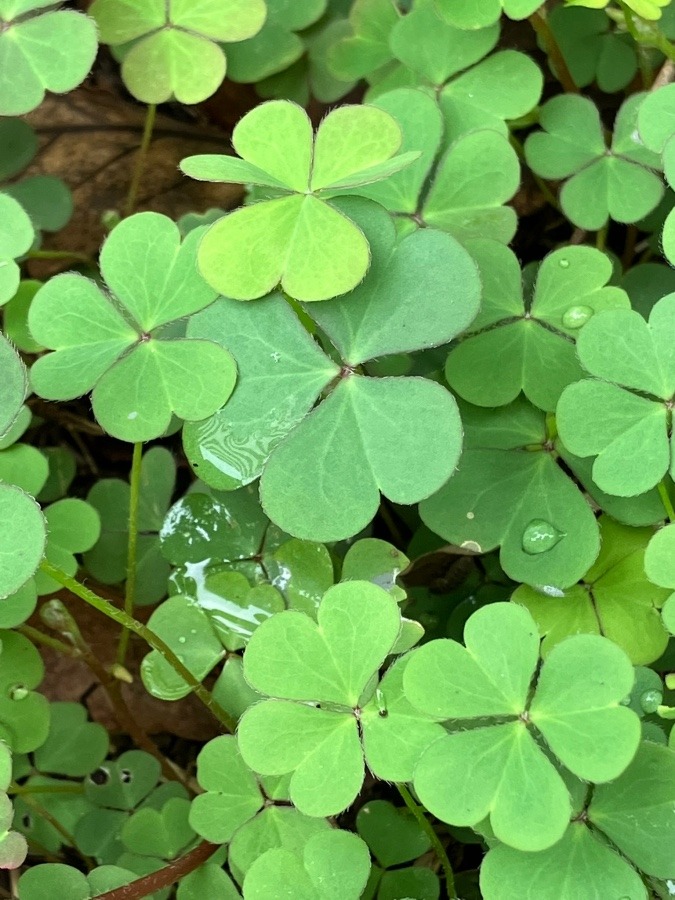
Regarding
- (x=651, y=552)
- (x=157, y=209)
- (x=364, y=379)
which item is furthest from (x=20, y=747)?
(x=157, y=209)

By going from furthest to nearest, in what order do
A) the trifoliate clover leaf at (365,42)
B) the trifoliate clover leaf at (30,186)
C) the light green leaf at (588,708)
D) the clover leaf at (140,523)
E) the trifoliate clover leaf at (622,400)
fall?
the trifoliate clover leaf at (30,186), the trifoliate clover leaf at (365,42), the clover leaf at (140,523), the trifoliate clover leaf at (622,400), the light green leaf at (588,708)

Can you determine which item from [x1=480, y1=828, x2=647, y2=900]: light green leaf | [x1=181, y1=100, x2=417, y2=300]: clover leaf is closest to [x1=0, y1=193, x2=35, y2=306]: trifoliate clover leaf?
[x1=181, y1=100, x2=417, y2=300]: clover leaf

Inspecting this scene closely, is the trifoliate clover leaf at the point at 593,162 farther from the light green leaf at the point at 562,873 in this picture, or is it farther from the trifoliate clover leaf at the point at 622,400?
the light green leaf at the point at 562,873

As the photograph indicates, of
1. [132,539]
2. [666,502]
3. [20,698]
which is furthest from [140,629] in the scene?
[666,502]

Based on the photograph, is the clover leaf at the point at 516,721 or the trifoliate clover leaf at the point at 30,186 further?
the trifoliate clover leaf at the point at 30,186

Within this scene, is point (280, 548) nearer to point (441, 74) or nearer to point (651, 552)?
point (651, 552)

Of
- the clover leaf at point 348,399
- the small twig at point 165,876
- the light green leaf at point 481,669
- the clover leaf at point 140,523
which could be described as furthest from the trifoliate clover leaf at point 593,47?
the small twig at point 165,876
